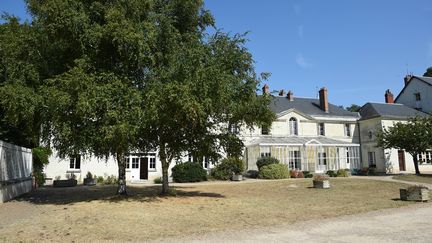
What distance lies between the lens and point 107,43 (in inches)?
589

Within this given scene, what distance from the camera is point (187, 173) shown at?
2927 centimetres

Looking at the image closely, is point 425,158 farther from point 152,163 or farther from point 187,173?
point 152,163

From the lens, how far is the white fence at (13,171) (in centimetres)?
1617

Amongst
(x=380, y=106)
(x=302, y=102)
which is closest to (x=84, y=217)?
(x=302, y=102)

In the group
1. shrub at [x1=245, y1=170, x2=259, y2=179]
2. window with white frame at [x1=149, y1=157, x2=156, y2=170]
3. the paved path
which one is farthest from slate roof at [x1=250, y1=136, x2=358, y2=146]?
the paved path

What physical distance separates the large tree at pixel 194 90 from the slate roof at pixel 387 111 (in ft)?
86.7

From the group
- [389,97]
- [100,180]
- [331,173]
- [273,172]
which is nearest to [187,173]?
[100,180]

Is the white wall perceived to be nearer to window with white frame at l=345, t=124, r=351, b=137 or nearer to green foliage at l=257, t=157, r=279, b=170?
window with white frame at l=345, t=124, r=351, b=137

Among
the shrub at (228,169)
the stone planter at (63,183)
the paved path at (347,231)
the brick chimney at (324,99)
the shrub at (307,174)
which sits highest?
the brick chimney at (324,99)

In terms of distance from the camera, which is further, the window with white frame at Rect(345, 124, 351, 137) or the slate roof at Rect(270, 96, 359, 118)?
the window with white frame at Rect(345, 124, 351, 137)

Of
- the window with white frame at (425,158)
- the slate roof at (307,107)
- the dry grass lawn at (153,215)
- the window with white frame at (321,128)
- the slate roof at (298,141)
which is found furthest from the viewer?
the slate roof at (307,107)

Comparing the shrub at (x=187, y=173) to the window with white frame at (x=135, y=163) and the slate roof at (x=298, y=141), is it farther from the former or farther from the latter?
the slate roof at (x=298, y=141)

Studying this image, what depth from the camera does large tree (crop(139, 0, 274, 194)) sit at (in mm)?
13852

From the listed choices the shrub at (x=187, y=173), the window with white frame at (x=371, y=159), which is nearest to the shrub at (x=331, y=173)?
the window with white frame at (x=371, y=159)
